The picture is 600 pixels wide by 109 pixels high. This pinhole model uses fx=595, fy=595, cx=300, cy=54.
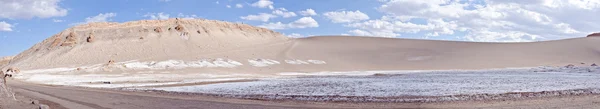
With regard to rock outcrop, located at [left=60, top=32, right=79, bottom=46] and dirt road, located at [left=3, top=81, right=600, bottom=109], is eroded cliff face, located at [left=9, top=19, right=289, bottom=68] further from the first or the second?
dirt road, located at [left=3, top=81, right=600, bottom=109]

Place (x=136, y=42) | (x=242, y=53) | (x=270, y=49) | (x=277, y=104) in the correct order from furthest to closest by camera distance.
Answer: (x=270, y=49) → (x=136, y=42) → (x=242, y=53) → (x=277, y=104)

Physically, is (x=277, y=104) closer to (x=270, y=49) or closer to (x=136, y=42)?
(x=270, y=49)

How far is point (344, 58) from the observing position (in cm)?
6756

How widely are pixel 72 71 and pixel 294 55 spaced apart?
24.2m

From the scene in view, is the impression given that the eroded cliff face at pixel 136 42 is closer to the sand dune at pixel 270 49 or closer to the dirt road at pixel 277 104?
the sand dune at pixel 270 49

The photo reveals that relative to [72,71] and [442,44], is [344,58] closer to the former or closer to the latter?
[442,44]

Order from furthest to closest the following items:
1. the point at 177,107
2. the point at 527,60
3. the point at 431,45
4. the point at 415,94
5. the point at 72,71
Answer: the point at 431,45
the point at 527,60
the point at 72,71
the point at 415,94
the point at 177,107

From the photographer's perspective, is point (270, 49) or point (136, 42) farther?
point (270, 49)

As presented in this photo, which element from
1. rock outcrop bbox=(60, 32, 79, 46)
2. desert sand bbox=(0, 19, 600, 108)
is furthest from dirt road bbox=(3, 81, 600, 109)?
rock outcrop bbox=(60, 32, 79, 46)

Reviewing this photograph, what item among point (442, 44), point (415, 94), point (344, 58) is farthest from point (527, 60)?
point (415, 94)

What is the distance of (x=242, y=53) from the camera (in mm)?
65625

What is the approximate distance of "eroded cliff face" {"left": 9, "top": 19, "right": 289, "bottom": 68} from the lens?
65875mm

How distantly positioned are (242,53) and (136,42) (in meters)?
14.0

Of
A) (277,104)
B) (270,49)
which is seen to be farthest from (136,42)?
(277,104)
